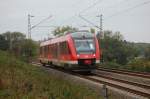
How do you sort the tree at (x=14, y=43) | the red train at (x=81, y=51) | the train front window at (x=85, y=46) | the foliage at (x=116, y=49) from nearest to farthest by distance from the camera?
the red train at (x=81, y=51) < the train front window at (x=85, y=46) < the tree at (x=14, y=43) < the foliage at (x=116, y=49)

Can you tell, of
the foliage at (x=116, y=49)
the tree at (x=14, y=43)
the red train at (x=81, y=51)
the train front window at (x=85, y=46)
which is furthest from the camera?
the foliage at (x=116, y=49)

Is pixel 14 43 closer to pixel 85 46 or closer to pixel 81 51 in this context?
pixel 85 46

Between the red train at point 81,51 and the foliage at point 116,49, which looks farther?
the foliage at point 116,49

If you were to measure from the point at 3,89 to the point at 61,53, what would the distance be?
18263mm

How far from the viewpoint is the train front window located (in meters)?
28.9

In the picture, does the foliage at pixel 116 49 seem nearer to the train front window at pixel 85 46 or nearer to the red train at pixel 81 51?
the red train at pixel 81 51

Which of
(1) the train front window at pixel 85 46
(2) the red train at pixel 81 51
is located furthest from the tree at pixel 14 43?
(1) the train front window at pixel 85 46

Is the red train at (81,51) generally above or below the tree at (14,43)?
below

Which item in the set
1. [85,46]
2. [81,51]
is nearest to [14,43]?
[85,46]

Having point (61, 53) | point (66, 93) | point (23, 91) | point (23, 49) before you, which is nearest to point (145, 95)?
point (66, 93)

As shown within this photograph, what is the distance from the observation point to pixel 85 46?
2919cm

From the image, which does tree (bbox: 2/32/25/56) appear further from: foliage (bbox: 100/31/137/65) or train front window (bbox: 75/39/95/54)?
train front window (bbox: 75/39/95/54)

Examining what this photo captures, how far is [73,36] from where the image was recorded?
2948cm

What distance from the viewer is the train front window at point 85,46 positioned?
28875mm
